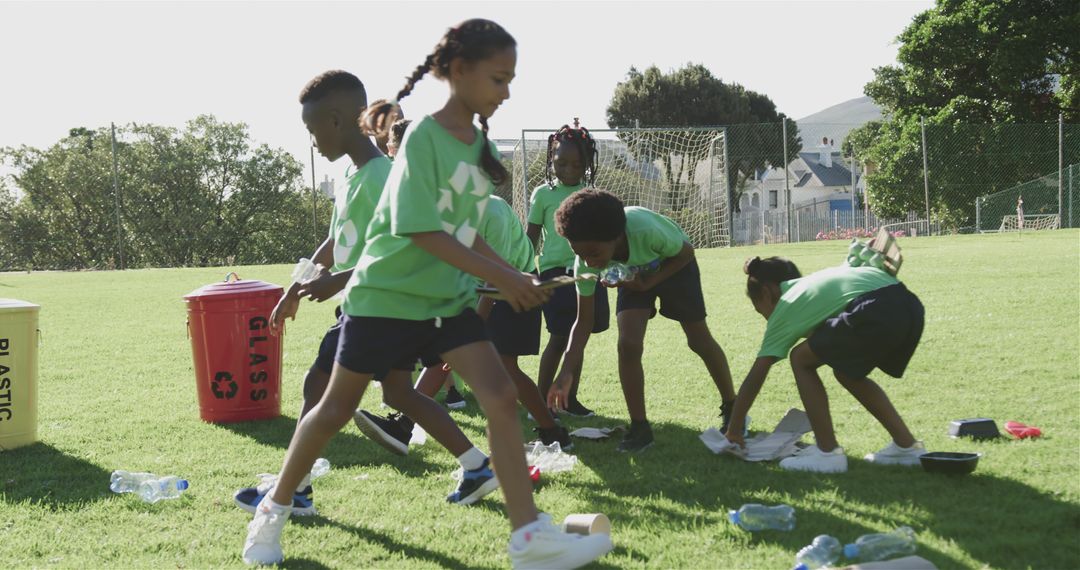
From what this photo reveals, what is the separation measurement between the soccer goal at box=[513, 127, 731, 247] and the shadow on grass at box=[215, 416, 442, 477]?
57.3ft

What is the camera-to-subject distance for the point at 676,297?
5039mm

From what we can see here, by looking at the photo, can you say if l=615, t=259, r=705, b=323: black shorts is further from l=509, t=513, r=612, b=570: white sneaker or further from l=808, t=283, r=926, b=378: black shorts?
l=509, t=513, r=612, b=570: white sneaker

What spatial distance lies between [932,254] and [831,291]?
1482 cm

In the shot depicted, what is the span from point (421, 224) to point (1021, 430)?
3.20 m

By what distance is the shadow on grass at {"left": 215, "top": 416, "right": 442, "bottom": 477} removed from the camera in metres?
4.60

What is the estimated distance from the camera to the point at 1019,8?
31.4 meters

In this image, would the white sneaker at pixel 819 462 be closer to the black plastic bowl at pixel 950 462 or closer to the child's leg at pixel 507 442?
the black plastic bowl at pixel 950 462

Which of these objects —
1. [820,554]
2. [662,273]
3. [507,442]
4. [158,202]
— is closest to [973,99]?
[158,202]

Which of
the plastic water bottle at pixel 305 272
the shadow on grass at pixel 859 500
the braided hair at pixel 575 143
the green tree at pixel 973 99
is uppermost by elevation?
the green tree at pixel 973 99

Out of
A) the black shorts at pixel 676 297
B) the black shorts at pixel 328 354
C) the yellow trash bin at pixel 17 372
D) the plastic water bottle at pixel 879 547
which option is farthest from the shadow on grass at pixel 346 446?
the plastic water bottle at pixel 879 547

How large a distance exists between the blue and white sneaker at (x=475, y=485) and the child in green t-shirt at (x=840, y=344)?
3.71ft

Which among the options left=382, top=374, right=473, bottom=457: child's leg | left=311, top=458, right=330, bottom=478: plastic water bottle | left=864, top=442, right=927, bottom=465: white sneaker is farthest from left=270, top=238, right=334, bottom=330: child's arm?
left=864, top=442, right=927, bottom=465: white sneaker

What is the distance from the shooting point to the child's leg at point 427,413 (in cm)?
396

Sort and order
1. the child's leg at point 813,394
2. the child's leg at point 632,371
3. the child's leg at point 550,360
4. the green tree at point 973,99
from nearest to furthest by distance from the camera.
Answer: the child's leg at point 813,394 < the child's leg at point 632,371 < the child's leg at point 550,360 < the green tree at point 973,99
